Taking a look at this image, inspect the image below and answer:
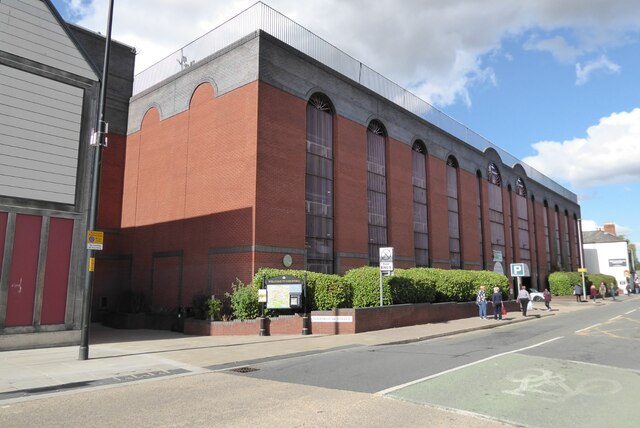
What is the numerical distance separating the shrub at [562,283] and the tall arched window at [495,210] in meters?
12.7

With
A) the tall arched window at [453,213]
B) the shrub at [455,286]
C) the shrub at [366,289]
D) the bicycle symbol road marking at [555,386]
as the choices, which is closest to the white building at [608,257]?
the tall arched window at [453,213]

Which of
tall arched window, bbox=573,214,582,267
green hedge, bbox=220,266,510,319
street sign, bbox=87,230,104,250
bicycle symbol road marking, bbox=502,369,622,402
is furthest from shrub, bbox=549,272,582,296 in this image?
street sign, bbox=87,230,104,250

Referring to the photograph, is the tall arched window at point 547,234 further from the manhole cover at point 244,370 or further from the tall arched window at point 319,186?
the manhole cover at point 244,370

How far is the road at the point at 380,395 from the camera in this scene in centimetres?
650

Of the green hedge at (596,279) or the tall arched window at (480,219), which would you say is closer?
the tall arched window at (480,219)

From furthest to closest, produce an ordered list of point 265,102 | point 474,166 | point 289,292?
point 474,166, point 265,102, point 289,292

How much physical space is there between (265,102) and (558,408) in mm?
17985

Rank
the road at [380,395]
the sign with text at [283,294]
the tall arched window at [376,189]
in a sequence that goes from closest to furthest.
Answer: the road at [380,395], the sign with text at [283,294], the tall arched window at [376,189]

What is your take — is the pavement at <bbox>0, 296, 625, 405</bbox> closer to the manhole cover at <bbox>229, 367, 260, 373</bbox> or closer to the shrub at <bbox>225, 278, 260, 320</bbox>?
the manhole cover at <bbox>229, 367, 260, 373</bbox>

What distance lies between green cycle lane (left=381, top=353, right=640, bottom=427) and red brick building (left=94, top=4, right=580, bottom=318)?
12618 millimetres

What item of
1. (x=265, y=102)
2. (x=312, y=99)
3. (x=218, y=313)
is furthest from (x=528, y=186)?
(x=218, y=313)

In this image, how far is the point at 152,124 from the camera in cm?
2792

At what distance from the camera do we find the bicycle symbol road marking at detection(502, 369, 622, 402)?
25.6 feet

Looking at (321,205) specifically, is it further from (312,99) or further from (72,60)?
(72,60)
